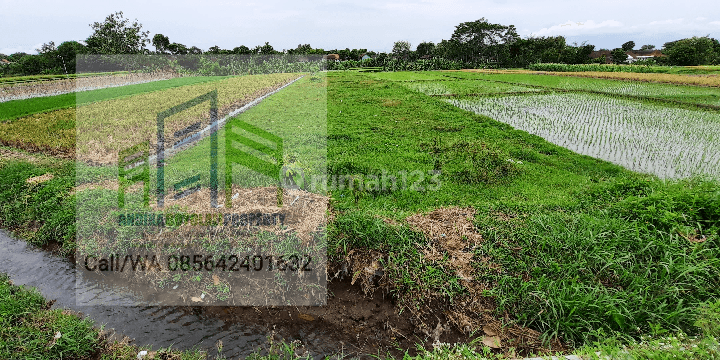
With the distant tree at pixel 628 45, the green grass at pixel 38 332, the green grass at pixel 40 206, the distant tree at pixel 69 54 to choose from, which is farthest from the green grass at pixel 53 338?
the distant tree at pixel 628 45

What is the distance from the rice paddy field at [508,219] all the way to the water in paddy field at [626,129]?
0.07m

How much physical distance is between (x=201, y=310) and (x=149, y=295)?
682mm

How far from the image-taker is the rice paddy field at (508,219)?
298 cm

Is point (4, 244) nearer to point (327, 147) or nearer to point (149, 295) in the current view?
point (149, 295)

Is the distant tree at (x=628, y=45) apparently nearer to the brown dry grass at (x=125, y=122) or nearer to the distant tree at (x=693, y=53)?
the distant tree at (x=693, y=53)

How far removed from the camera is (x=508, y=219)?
431cm

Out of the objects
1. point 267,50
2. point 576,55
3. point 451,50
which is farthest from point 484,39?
point 267,50

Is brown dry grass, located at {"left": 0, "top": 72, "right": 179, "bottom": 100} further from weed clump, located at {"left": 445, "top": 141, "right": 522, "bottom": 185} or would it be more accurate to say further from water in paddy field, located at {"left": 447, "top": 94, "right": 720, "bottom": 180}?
weed clump, located at {"left": 445, "top": 141, "right": 522, "bottom": 185}

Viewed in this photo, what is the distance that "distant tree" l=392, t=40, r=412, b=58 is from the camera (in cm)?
5762

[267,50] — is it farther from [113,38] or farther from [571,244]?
[571,244]

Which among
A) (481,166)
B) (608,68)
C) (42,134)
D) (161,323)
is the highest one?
(608,68)

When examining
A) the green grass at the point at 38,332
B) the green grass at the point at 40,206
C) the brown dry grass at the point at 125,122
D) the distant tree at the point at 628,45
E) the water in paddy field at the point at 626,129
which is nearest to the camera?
the green grass at the point at 38,332

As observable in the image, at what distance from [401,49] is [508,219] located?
5920 centimetres

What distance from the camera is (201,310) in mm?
3385
